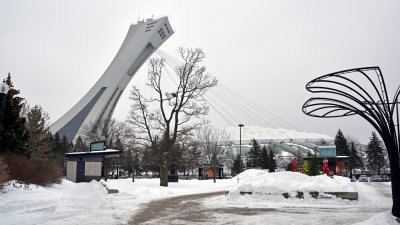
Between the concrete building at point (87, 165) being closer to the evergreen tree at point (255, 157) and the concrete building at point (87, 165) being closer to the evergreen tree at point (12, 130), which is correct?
the evergreen tree at point (12, 130)

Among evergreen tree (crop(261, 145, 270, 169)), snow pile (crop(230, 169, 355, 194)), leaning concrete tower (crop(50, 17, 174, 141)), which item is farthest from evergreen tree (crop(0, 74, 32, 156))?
leaning concrete tower (crop(50, 17, 174, 141))

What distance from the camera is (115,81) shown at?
103188 millimetres

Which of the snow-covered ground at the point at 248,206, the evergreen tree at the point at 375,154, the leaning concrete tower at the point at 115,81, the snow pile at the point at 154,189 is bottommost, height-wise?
the snow pile at the point at 154,189

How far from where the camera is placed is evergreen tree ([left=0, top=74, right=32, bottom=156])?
21.9 metres

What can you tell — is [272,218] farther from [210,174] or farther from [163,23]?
[163,23]

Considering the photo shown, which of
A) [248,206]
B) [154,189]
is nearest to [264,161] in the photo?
[154,189]

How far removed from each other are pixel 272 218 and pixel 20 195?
10.9 m

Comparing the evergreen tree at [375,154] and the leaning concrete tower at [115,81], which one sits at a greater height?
the leaning concrete tower at [115,81]

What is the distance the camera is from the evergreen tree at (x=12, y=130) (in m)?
21.9

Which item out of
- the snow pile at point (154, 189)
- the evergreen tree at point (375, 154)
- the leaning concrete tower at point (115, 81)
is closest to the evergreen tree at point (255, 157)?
the evergreen tree at point (375, 154)

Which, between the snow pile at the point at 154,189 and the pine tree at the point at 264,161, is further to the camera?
the pine tree at the point at 264,161

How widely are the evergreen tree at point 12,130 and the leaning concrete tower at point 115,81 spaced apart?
73766 millimetres

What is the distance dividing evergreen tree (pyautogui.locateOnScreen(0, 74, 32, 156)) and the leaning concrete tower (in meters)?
73.8

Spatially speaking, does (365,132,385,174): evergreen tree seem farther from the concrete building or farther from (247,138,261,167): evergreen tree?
the concrete building
